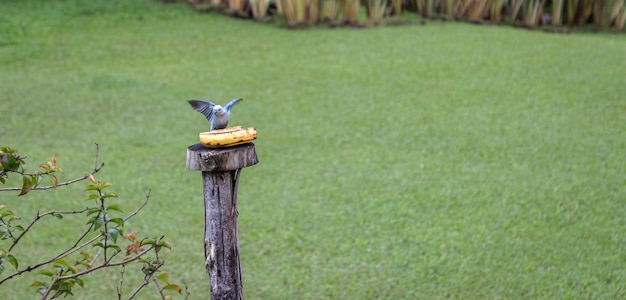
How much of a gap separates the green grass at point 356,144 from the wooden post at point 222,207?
80 cm

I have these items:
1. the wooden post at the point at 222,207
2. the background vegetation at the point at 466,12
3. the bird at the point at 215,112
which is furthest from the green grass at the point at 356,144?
the bird at the point at 215,112

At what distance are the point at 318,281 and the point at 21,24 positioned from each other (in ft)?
14.0

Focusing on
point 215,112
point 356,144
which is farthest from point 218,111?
point 356,144

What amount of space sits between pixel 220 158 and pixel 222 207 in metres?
0.12

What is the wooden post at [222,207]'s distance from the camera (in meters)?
1.67

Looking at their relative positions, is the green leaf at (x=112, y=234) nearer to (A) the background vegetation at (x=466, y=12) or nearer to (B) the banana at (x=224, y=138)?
(B) the banana at (x=224, y=138)

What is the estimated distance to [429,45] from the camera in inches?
212

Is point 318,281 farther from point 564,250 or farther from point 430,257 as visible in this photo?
point 564,250

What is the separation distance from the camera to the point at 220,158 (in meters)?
1.66

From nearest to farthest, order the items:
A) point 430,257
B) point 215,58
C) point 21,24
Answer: point 430,257
point 215,58
point 21,24

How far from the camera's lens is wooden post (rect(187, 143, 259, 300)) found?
1.67 metres

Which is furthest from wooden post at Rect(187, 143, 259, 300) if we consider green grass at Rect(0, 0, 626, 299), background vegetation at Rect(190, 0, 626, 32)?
background vegetation at Rect(190, 0, 626, 32)

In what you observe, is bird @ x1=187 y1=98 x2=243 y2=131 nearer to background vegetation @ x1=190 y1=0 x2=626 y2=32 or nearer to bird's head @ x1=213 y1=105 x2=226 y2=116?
bird's head @ x1=213 y1=105 x2=226 y2=116

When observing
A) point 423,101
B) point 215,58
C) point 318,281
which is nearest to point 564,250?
point 318,281
